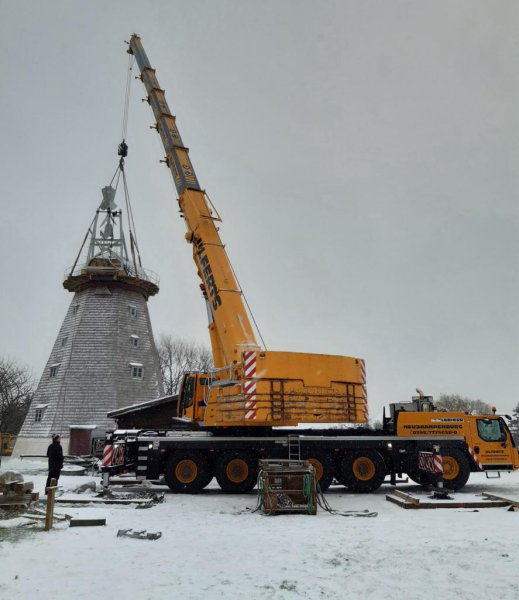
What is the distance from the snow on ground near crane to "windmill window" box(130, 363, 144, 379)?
20.8m

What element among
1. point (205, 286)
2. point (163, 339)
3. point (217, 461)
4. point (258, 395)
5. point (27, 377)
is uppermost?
point (163, 339)

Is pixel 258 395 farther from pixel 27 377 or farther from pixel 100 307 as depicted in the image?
pixel 27 377

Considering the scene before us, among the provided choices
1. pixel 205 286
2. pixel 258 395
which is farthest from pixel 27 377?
pixel 258 395

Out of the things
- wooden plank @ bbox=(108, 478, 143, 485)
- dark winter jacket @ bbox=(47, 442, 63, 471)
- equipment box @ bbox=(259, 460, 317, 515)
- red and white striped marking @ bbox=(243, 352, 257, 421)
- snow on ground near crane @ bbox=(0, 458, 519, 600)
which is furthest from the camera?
wooden plank @ bbox=(108, 478, 143, 485)

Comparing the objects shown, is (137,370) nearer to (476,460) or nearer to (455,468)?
(455,468)

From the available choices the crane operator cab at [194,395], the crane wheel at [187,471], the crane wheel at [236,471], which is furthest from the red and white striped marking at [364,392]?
the crane wheel at [187,471]

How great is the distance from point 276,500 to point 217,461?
12.3ft

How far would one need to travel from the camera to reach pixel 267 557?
23.7 ft

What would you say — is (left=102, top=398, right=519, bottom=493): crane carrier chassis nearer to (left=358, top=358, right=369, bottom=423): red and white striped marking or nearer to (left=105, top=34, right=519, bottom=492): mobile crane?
(left=105, top=34, right=519, bottom=492): mobile crane

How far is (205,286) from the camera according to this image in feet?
50.0

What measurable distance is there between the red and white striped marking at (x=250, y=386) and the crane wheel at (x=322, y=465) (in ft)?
12.4

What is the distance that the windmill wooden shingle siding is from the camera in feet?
96.8

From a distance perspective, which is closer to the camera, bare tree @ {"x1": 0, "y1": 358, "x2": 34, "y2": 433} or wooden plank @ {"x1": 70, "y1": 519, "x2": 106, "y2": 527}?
wooden plank @ {"x1": 70, "y1": 519, "x2": 106, "y2": 527}

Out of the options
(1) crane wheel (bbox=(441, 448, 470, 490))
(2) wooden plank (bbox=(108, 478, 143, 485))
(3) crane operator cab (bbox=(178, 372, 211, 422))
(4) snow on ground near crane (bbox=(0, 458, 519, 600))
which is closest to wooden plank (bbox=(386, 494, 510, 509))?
(4) snow on ground near crane (bbox=(0, 458, 519, 600))
